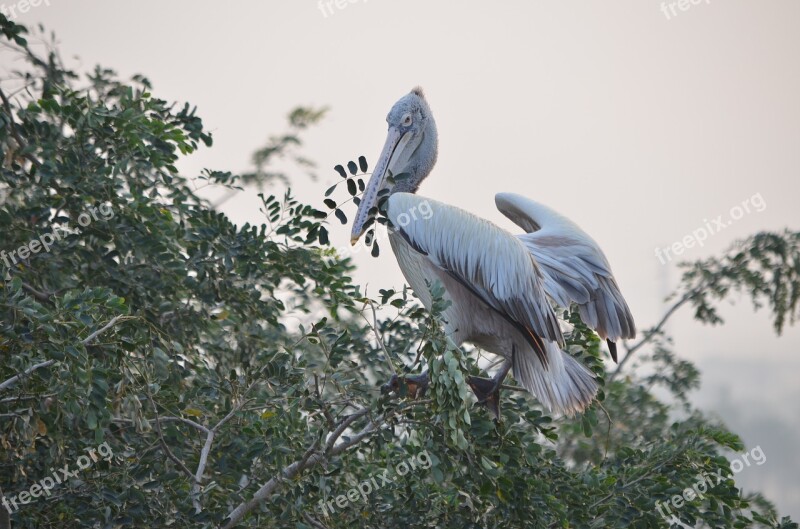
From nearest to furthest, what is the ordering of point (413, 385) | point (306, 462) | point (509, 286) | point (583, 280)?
point (306, 462), point (413, 385), point (509, 286), point (583, 280)

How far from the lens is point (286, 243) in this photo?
5809mm

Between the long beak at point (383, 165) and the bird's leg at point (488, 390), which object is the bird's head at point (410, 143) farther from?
the bird's leg at point (488, 390)

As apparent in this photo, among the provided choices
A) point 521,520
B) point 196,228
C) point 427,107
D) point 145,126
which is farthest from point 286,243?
point 521,520

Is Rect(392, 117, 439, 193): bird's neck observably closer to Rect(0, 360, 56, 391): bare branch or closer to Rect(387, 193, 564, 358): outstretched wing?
Rect(387, 193, 564, 358): outstretched wing

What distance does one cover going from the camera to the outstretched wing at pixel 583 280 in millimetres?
5859

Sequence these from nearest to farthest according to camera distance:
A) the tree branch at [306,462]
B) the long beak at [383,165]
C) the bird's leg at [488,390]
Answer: the tree branch at [306,462]
the bird's leg at [488,390]
the long beak at [383,165]

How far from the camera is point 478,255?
18.8 ft

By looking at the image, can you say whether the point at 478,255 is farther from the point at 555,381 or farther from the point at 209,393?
the point at 209,393

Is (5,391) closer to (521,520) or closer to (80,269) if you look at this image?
(80,269)

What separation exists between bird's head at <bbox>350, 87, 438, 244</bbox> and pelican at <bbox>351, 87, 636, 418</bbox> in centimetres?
20

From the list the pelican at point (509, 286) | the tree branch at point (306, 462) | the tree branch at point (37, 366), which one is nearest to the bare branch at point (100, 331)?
the tree branch at point (37, 366)

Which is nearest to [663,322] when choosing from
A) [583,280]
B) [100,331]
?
[583,280]

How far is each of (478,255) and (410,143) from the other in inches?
45.5

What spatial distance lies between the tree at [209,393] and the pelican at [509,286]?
7.7 inches
